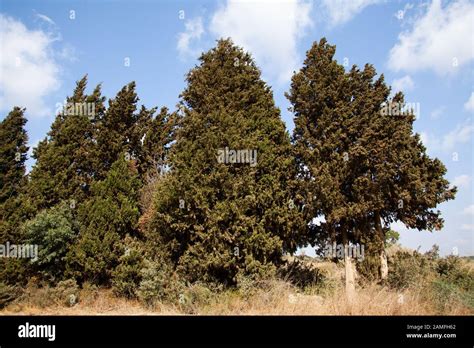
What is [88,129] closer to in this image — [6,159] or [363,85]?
[6,159]

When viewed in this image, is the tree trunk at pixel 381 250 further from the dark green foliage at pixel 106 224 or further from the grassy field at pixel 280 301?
the dark green foliage at pixel 106 224

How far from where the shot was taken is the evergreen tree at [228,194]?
12.6m

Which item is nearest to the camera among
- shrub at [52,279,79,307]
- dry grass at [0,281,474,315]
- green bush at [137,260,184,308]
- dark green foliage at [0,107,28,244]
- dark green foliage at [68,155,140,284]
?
dry grass at [0,281,474,315]

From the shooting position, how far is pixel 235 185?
12.9 m

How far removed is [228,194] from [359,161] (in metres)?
5.36

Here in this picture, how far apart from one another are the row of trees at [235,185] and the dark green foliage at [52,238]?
0.19 feet

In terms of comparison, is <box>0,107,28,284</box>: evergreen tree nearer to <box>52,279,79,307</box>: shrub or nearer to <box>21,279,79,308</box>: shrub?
<box>21,279,79,308</box>: shrub

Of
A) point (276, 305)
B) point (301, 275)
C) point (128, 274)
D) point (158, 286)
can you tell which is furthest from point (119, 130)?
point (276, 305)

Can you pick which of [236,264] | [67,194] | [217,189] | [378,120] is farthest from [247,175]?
[67,194]

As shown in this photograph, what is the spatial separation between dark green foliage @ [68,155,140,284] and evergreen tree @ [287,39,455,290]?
771cm

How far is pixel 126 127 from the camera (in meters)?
18.0

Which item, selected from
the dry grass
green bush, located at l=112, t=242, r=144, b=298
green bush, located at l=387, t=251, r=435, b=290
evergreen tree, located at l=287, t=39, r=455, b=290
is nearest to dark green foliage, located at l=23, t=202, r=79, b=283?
the dry grass

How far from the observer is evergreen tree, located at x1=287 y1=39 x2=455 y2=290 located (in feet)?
43.1
